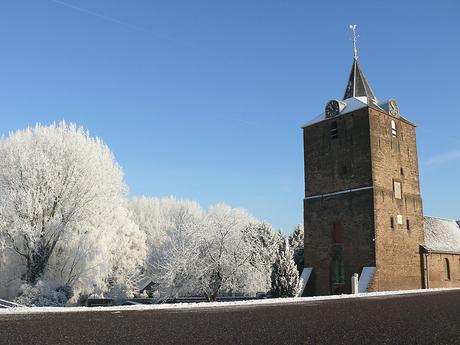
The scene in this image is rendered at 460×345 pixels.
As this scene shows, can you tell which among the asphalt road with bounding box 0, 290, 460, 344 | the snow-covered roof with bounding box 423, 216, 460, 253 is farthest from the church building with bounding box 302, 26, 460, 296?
the asphalt road with bounding box 0, 290, 460, 344

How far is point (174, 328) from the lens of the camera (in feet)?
27.5

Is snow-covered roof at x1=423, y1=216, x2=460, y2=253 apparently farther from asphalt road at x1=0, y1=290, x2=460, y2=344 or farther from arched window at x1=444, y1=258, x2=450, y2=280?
asphalt road at x1=0, y1=290, x2=460, y2=344

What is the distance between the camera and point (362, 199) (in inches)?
1081

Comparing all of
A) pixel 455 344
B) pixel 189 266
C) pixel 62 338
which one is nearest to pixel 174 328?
pixel 62 338

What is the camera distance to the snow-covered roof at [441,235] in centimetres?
3228

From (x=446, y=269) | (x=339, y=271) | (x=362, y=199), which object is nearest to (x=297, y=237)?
(x=446, y=269)

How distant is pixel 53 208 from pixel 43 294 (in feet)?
16.5

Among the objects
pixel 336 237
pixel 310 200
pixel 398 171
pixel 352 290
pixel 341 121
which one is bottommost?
pixel 352 290

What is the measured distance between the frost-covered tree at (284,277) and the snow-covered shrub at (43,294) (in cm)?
1171

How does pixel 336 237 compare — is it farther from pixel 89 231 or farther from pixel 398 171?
pixel 89 231

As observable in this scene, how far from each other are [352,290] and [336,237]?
4652 mm

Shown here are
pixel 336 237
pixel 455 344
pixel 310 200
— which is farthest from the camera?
pixel 310 200

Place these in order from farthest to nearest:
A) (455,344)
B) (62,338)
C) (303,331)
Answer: (303,331)
(62,338)
(455,344)

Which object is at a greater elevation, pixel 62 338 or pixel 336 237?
pixel 336 237
